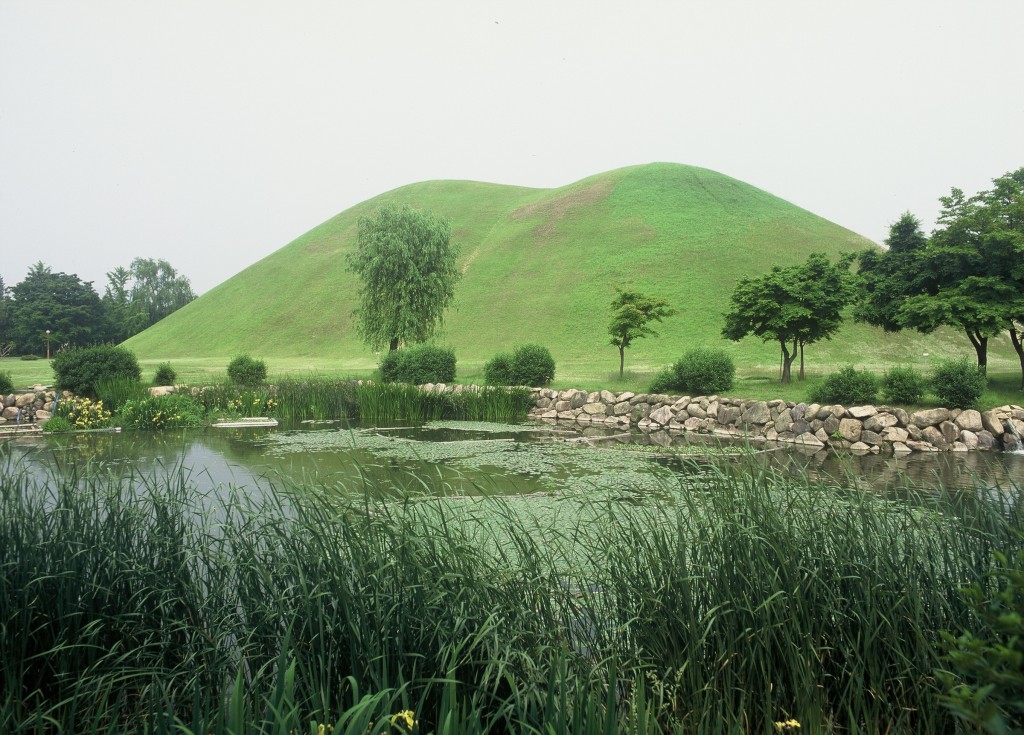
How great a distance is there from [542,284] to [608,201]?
64.4 ft

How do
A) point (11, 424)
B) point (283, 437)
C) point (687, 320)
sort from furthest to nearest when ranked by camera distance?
point (687, 320) < point (11, 424) < point (283, 437)

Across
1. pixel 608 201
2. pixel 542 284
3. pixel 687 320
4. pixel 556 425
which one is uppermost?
pixel 608 201

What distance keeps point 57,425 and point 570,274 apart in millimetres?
43294

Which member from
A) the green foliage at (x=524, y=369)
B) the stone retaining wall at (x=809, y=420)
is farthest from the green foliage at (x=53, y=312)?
the stone retaining wall at (x=809, y=420)

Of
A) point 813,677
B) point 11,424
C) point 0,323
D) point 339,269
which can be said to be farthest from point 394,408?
point 0,323

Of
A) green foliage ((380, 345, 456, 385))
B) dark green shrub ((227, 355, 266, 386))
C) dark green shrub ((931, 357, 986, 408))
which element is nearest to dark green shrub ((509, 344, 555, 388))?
green foliage ((380, 345, 456, 385))

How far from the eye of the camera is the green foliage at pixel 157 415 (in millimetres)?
16828

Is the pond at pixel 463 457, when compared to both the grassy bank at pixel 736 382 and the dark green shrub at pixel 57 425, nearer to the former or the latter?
the dark green shrub at pixel 57 425

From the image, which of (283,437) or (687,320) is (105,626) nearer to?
(283,437)

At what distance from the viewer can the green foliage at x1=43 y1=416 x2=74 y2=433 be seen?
16219mm

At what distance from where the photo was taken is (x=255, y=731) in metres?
2.42

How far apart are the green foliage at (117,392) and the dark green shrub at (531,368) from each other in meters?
11.9

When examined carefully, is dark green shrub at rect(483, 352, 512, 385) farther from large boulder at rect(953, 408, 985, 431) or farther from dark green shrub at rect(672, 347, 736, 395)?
large boulder at rect(953, 408, 985, 431)

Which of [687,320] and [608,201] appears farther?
[608,201]
